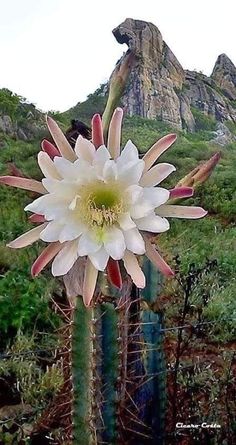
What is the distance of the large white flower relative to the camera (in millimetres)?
750

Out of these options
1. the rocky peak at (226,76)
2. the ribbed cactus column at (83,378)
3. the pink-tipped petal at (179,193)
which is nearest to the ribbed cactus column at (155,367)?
the ribbed cactus column at (83,378)

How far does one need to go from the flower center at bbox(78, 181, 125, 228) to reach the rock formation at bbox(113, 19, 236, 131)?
16316 millimetres

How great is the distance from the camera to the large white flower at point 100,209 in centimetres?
75

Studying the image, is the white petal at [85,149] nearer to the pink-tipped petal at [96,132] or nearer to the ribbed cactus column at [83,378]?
the pink-tipped petal at [96,132]

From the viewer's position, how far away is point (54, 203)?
2.51ft

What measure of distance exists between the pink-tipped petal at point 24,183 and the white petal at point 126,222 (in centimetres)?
11

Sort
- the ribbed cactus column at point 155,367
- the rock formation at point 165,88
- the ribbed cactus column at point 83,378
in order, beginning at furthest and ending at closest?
the rock formation at point 165,88 → the ribbed cactus column at point 155,367 → the ribbed cactus column at point 83,378

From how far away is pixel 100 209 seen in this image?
0.77 metres

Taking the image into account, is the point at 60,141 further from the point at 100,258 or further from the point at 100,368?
the point at 100,368

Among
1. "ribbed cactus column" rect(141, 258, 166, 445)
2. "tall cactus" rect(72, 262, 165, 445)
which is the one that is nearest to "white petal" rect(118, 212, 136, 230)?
"tall cactus" rect(72, 262, 165, 445)

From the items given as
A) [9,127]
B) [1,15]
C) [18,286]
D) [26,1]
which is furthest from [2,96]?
[18,286]

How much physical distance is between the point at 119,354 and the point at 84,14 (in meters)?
8.03

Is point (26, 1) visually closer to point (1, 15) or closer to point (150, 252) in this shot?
point (1, 15)

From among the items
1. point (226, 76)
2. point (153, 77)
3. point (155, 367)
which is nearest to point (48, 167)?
point (155, 367)
